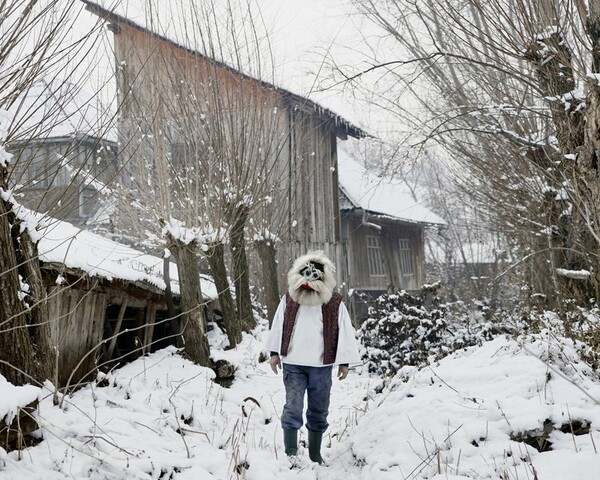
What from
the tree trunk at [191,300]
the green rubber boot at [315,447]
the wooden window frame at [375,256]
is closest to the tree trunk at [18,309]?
the green rubber boot at [315,447]

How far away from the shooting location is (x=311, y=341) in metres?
5.26

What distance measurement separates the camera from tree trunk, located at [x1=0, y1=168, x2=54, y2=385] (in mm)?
4090

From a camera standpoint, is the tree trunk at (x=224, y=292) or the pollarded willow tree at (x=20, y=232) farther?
the tree trunk at (x=224, y=292)

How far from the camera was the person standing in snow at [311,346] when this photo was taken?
5199mm

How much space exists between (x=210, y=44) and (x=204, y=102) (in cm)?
104

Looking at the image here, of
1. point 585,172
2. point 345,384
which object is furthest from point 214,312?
point 585,172

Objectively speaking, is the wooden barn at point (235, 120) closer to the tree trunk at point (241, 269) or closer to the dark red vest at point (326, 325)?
the tree trunk at point (241, 269)

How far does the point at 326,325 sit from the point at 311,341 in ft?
0.63

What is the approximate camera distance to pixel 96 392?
6.11m

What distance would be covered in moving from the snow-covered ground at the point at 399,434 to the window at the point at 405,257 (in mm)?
17299

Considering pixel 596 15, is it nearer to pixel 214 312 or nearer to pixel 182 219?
pixel 182 219

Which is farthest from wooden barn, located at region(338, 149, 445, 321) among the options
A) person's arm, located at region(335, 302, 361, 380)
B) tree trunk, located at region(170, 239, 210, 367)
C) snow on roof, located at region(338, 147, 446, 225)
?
person's arm, located at region(335, 302, 361, 380)

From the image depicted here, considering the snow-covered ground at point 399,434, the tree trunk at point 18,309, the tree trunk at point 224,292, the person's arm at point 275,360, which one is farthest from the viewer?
the tree trunk at point 224,292

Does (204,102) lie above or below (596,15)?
above
